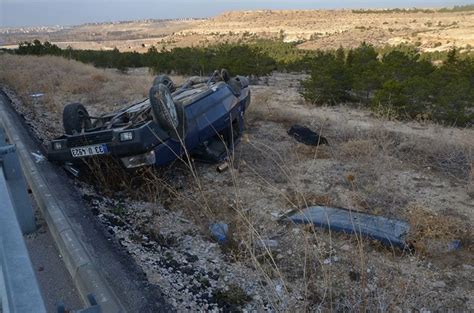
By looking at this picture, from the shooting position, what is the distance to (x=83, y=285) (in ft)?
10.7

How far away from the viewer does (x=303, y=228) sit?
4.84m

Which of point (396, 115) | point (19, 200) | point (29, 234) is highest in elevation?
point (19, 200)

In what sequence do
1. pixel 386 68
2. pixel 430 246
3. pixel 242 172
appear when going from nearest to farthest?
pixel 430 246 < pixel 242 172 < pixel 386 68

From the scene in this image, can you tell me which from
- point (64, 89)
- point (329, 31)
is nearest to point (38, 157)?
point (64, 89)

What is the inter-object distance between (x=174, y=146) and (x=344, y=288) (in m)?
2.99

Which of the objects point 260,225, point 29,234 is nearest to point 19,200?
point 29,234

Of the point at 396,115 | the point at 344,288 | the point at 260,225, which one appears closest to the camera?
the point at 344,288

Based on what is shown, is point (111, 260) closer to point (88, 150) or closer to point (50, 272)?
point (50, 272)

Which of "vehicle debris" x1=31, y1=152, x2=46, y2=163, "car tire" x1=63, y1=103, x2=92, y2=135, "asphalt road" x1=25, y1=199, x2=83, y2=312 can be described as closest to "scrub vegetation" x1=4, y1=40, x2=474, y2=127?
"car tire" x1=63, y1=103, x2=92, y2=135

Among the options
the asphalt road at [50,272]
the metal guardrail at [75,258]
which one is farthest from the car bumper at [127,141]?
the asphalt road at [50,272]

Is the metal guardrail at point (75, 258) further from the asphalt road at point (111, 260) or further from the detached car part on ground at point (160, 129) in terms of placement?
the detached car part on ground at point (160, 129)

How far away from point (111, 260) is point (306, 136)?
572cm

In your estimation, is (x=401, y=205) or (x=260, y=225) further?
(x=401, y=205)

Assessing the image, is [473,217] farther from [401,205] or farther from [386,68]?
[386,68]
